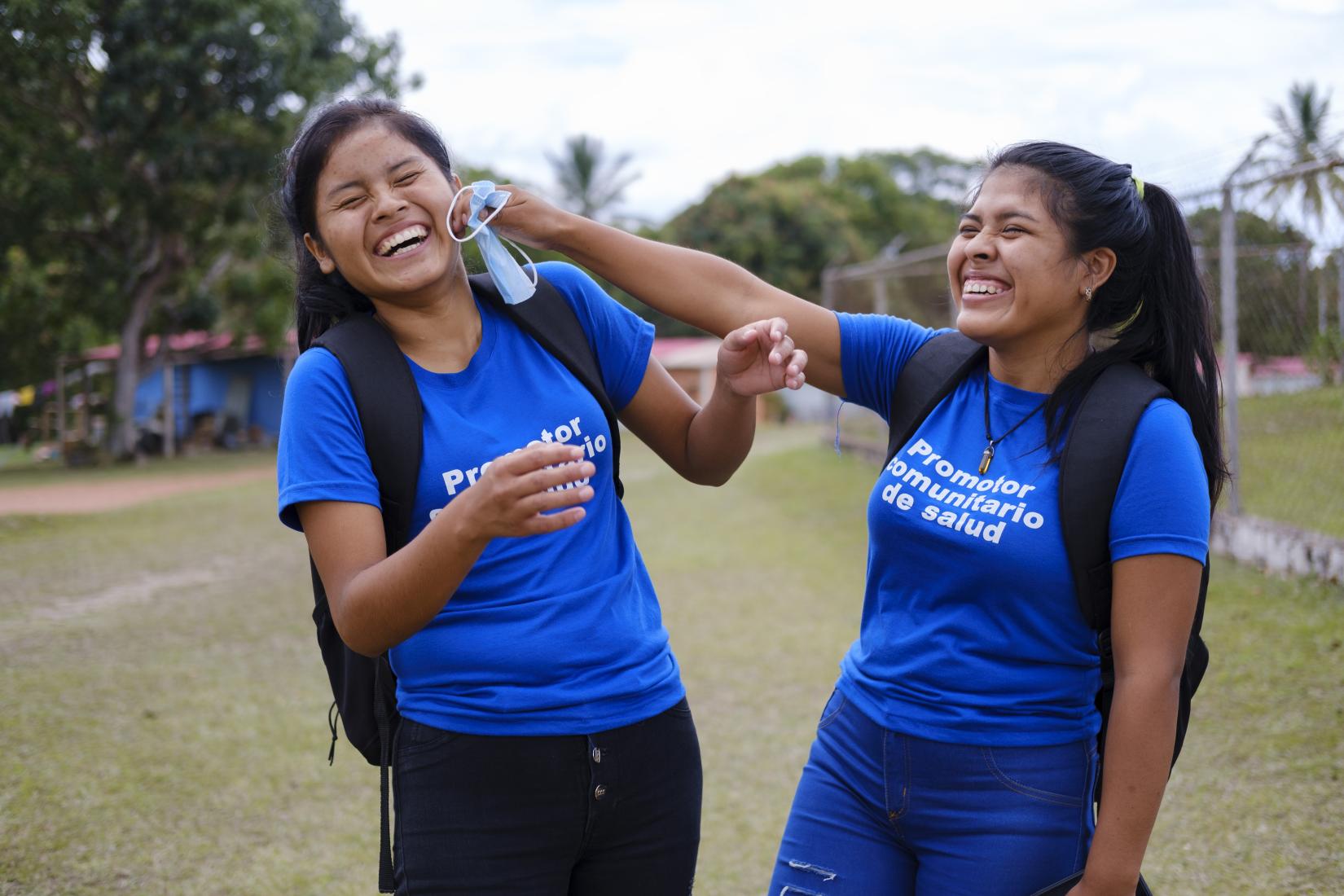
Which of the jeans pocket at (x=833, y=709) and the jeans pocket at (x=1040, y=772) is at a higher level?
the jeans pocket at (x=833, y=709)

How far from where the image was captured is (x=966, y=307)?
2199 millimetres

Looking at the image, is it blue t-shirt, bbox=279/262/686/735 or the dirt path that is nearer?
blue t-shirt, bbox=279/262/686/735

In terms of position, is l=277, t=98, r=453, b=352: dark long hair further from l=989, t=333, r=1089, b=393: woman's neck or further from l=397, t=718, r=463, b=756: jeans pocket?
l=989, t=333, r=1089, b=393: woman's neck

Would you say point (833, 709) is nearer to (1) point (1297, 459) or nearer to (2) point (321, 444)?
(2) point (321, 444)

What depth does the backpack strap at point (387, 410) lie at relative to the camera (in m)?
1.87

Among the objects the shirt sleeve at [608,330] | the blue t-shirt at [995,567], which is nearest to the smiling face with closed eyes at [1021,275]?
the blue t-shirt at [995,567]

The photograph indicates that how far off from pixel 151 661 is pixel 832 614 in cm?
401

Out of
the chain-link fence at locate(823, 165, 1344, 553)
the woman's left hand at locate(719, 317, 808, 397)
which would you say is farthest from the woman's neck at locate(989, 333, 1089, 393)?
the chain-link fence at locate(823, 165, 1344, 553)

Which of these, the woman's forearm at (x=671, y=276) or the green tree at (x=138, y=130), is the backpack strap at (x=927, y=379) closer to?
the woman's forearm at (x=671, y=276)

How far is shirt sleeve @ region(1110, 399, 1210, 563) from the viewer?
6.12 feet

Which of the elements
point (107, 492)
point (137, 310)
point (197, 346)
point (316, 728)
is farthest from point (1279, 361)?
point (197, 346)

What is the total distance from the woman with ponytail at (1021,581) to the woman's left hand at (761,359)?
0.27 m

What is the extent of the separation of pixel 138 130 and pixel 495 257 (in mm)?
18754

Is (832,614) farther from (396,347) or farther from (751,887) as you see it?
(396,347)
